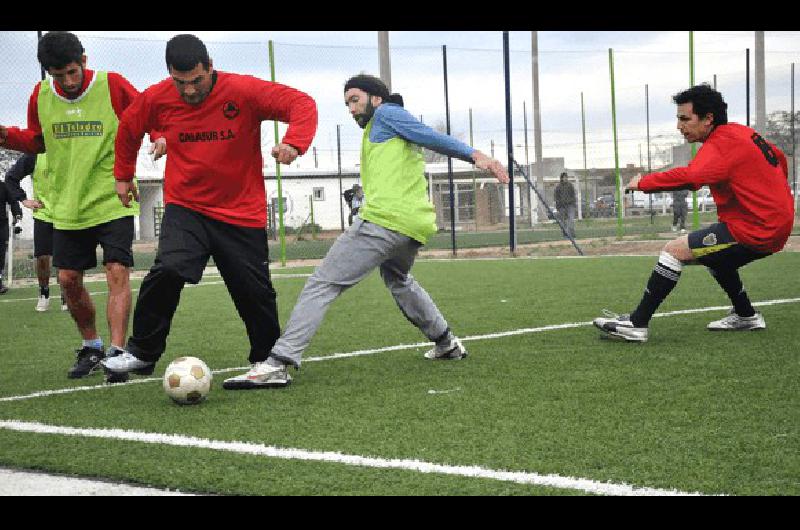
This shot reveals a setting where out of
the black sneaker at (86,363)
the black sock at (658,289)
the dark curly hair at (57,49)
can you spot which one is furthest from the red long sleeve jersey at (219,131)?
the black sock at (658,289)

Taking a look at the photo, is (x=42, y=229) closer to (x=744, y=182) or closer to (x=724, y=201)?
(x=724, y=201)

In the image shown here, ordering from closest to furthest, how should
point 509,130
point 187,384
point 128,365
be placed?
point 187,384, point 128,365, point 509,130

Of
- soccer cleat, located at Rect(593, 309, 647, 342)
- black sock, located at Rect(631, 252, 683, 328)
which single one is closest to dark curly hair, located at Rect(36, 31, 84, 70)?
soccer cleat, located at Rect(593, 309, 647, 342)

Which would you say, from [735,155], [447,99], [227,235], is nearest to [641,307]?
[735,155]

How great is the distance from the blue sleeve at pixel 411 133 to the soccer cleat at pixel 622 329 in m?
1.65

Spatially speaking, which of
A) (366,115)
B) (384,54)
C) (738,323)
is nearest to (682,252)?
(738,323)

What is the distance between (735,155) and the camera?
21.1 feet

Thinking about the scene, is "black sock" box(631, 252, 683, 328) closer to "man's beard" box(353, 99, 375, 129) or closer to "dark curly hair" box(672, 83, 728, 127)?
"dark curly hair" box(672, 83, 728, 127)

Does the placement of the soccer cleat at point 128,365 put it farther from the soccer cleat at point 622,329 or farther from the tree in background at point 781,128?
the tree in background at point 781,128

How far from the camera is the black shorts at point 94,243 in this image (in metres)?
6.25

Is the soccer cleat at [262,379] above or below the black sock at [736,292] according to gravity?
below

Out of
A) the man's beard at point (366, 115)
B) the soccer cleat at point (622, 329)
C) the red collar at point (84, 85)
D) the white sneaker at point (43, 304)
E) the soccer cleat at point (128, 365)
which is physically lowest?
the white sneaker at point (43, 304)

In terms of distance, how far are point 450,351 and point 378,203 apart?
3.60 ft

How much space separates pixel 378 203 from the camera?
18.8 ft
